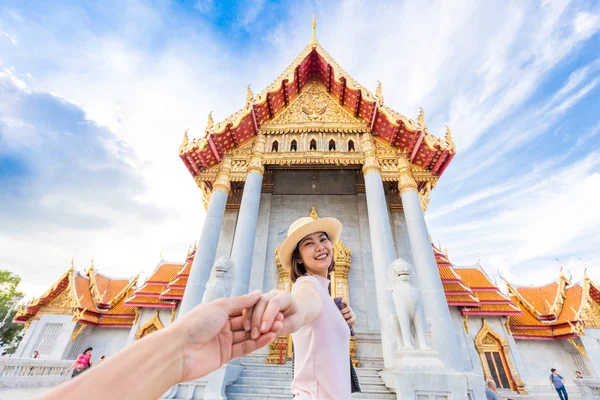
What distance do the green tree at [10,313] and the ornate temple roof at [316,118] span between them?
20.5 m

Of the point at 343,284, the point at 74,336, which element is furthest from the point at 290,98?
the point at 74,336

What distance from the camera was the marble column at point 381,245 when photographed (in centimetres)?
520

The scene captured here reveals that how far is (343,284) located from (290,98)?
20.3 feet

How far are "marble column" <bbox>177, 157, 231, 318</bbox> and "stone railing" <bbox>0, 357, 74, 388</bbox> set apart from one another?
149 inches

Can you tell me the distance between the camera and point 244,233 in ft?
20.5

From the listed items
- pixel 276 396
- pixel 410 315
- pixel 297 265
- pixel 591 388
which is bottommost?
pixel 276 396

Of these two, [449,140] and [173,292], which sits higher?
[449,140]

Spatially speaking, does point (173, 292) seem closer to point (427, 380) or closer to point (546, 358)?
point (427, 380)

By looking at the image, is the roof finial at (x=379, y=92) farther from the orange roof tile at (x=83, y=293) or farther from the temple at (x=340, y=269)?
the orange roof tile at (x=83, y=293)

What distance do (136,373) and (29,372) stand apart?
912 cm

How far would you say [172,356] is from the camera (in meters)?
0.62

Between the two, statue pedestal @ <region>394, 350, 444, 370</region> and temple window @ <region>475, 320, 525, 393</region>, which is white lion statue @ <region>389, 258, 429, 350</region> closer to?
statue pedestal @ <region>394, 350, 444, 370</region>

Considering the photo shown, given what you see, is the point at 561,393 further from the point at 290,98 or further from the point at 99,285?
the point at 99,285

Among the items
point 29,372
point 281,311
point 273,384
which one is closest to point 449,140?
point 273,384
